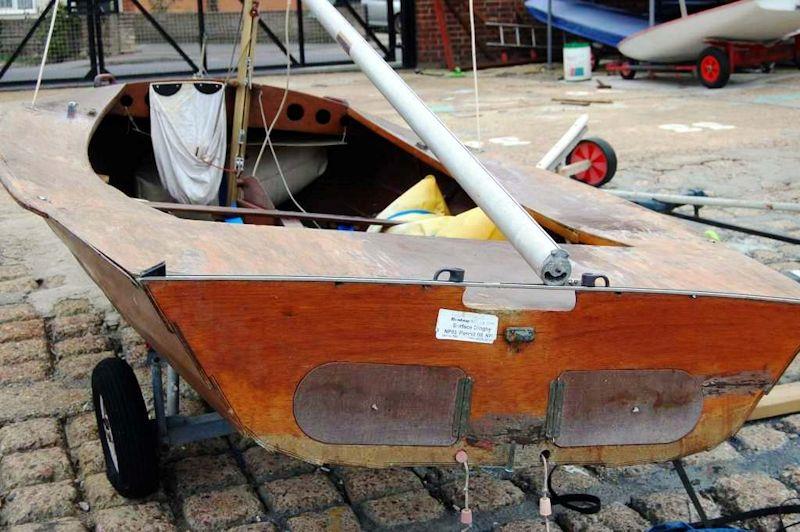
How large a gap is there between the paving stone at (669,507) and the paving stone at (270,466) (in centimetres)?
101

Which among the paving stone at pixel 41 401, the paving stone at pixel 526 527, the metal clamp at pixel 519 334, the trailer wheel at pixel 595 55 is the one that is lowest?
the paving stone at pixel 526 527

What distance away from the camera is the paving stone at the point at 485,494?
3012mm

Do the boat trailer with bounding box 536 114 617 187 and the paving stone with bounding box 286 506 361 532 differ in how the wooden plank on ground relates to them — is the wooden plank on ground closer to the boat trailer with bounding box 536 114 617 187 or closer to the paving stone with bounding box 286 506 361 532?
the paving stone with bounding box 286 506 361 532

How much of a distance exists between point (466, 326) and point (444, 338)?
6 centimetres

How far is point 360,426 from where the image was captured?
8.11ft

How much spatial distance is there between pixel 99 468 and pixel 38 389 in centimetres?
76

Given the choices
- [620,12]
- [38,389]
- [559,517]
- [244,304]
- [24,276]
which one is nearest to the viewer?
[244,304]

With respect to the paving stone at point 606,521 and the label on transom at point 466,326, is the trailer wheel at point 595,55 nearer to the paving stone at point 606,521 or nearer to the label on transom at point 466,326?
the paving stone at point 606,521

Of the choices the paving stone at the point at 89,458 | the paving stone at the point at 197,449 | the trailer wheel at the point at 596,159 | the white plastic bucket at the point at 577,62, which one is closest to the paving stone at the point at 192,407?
the paving stone at the point at 197,449

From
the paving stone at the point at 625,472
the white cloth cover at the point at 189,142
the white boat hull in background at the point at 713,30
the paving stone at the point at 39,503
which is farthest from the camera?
the white boat hull in background at the point at 713,30

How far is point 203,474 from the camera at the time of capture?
3191mm

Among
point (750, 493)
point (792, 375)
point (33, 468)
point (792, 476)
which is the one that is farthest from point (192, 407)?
point (792, 375)

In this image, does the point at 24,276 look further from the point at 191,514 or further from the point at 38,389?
the point at 191,514

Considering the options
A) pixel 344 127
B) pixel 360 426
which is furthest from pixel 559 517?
pixel 344 127
